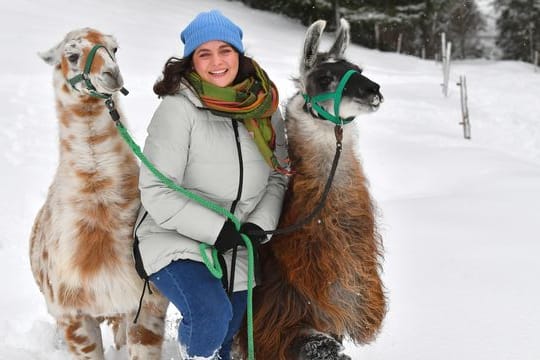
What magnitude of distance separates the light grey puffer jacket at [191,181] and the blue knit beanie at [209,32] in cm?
20

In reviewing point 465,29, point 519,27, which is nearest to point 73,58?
point 519,27

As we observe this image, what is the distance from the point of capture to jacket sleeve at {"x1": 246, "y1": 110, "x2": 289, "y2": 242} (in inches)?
89.3

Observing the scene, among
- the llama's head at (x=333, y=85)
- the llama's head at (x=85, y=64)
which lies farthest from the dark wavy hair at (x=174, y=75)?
the llama's head at (x=333, y=85)

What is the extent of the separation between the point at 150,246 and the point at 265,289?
0.50 metres

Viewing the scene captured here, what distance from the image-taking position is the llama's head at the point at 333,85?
2.08 metres

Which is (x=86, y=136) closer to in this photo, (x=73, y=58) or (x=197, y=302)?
(x=73, y=58)

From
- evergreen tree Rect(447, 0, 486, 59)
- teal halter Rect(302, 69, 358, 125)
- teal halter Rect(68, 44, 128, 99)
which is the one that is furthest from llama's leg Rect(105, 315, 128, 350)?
evergreen tree Rect(447, 0, 486, 59)

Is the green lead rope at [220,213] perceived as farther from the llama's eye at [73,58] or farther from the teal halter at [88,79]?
the llama's eye at [73,58]

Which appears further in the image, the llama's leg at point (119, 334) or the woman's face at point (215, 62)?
the llama's leg at point (119, 334)

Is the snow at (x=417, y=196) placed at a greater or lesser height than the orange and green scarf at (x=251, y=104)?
lesser

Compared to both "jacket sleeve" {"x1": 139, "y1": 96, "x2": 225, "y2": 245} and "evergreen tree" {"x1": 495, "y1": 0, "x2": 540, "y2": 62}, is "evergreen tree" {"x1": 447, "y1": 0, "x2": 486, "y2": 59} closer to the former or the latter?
"evergreen tree" {"x1": 495, "y1": 0, "x2": 540, "y2": 62}

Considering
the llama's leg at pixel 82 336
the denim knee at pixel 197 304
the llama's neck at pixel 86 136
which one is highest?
the llama's neck at pixel 86 136

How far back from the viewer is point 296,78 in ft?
7.98

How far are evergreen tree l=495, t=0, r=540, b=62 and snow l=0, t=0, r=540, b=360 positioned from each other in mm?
11690
